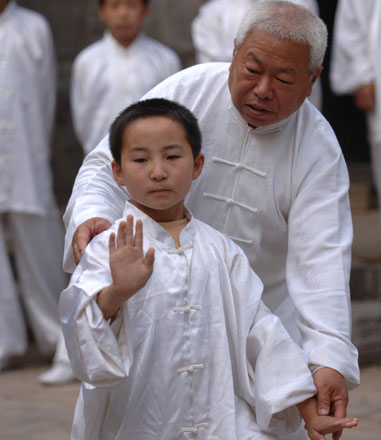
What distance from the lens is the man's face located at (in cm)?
319

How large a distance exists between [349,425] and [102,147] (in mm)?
1197

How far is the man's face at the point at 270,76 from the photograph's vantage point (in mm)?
3189

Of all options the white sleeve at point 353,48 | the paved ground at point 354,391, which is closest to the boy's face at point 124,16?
the white sleeve at point 353,48

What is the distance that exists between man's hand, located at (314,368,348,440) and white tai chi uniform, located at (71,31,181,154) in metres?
3.92

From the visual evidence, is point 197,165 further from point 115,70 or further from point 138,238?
point 115,70

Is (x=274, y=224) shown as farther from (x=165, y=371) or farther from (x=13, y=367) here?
(x=13, y=367)

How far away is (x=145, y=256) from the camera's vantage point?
2725 mm

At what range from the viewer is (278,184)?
345 centimetres

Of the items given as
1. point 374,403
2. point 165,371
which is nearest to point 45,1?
point 374,403

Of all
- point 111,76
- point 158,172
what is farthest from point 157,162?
point 111,76

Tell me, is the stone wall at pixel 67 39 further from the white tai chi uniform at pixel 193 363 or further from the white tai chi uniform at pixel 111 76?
the white tai chi uniform at pixel 193 363

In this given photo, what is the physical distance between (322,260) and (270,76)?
22.1 inches

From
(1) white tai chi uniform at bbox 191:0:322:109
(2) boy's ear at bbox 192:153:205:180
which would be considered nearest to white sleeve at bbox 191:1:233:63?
(1) white tai chi uniform at bbox 191:0:322:109

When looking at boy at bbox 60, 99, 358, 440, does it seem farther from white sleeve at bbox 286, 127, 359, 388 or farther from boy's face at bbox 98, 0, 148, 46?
boy's face at bbox 98, 0, 148, 46
